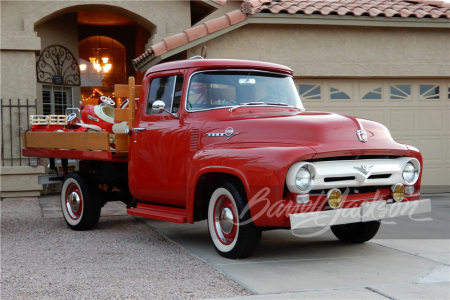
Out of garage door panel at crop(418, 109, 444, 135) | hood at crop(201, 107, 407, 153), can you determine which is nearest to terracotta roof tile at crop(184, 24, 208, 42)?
garage door panel at crop(418, 109, 444, 135)

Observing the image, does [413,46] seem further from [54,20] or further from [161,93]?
[54,20]

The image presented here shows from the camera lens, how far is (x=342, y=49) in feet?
40.8

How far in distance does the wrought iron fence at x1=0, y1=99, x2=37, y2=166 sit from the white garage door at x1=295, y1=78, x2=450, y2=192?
17.8ft

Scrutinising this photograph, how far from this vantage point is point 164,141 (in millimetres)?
7324

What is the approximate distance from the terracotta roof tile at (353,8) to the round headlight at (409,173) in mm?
5915

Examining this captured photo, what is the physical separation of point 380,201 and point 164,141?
257 cm

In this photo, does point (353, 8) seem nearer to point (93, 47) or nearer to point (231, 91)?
point (231, 91)

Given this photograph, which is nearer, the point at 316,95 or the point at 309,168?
the point at 309,168

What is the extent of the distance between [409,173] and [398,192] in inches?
10.4

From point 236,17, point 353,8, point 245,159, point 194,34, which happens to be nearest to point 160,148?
point 245,159

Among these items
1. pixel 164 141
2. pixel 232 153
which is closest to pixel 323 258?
pixel 232 153

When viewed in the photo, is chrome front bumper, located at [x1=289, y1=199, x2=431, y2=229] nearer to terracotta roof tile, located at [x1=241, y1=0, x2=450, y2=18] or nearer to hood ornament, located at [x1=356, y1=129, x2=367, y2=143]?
hood ornament, located at [x1=356, y1=129, x2=367, y2=143]

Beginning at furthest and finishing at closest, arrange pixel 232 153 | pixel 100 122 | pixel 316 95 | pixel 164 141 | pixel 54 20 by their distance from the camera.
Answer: pixel 54 20
pixel 316 95
pixel 100 122
pixel 164 141
pixel 232 153

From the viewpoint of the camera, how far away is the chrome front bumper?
5.75m
